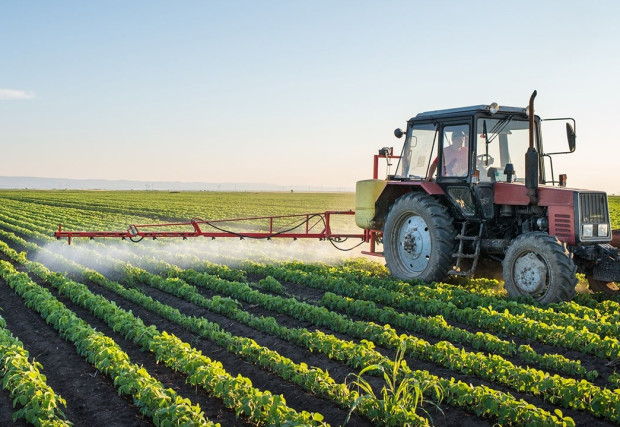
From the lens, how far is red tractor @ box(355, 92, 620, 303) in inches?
308

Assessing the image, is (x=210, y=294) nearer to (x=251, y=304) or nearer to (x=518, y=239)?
(x=251, y=304)

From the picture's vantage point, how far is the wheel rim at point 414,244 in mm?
9391

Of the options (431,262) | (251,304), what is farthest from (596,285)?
(251,304)

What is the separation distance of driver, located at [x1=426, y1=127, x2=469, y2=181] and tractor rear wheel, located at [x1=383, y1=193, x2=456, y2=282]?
540 mm

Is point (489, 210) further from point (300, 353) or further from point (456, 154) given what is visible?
point (300, 353)

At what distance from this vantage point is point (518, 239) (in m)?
7.89

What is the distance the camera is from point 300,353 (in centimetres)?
632

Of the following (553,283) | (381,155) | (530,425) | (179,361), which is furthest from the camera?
(381,155)

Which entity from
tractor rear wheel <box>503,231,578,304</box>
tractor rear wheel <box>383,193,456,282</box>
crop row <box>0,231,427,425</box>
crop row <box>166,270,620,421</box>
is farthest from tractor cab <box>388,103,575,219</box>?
crop row <box>0,231,427,425</box>

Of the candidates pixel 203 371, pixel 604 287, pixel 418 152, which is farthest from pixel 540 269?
pixel 203 371

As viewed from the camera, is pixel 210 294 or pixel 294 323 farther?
pixel 210 294

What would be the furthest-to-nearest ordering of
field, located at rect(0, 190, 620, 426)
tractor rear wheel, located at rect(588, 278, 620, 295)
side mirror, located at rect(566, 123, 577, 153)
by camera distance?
tractor rear wheel, located at rect(588, 278, 620, 295) → side mirror, located at rect(566, 123, 577, 153) → field, located at rect(0, 190, 620, 426)

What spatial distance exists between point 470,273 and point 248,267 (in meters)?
4.66

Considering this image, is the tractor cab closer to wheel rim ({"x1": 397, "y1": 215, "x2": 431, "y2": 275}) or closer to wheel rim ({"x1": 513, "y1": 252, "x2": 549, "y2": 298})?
wheel rim ({"x1": 397, "y1": 215, "x2": 431, "y2": 275})
